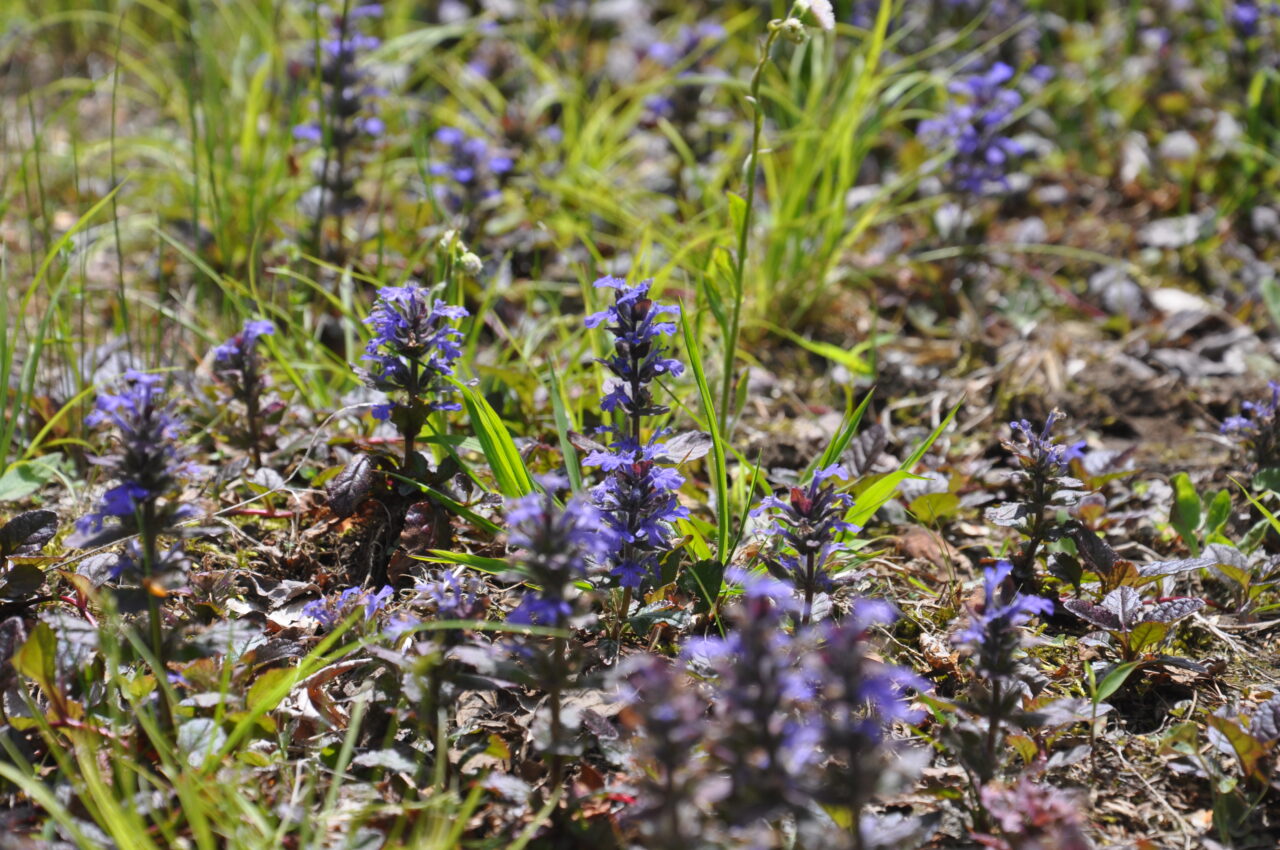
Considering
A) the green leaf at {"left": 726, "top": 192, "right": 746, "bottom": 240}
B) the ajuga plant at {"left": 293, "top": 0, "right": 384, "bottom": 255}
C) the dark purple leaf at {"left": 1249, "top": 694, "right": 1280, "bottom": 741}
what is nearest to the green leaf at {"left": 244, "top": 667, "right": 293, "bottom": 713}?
the green leaf at {"left": 726, "top": 192, "right": 746, "bottom": 240}

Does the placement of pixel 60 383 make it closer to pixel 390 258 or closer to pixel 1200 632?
pixel 390 258

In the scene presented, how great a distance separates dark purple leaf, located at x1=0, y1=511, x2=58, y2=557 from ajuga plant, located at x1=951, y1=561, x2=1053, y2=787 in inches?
77.7

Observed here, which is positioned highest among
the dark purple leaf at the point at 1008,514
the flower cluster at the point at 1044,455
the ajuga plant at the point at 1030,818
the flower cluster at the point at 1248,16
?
the flower cluster at the point at 1248,16

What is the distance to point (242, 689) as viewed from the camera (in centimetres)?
208

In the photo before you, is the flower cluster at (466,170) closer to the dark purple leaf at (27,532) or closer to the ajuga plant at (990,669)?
the dark purple leaf at (27,532)

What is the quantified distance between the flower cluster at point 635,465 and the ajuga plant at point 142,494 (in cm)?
79

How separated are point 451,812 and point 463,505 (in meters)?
0.80

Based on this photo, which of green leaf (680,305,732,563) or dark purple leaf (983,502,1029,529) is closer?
green leaf (680,305,732,563)

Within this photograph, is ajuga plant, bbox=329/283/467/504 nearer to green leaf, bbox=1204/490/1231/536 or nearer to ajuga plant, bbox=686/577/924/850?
ajuga plant, bbox=686/577/924/850

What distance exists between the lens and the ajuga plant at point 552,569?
5.98ft

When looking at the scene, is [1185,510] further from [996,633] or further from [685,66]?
[685,66]

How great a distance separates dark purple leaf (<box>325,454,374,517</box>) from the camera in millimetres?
2451

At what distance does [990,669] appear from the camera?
189cm

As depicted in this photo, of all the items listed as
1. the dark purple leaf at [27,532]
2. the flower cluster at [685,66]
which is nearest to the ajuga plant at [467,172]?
the flower cluster at [685,66]
